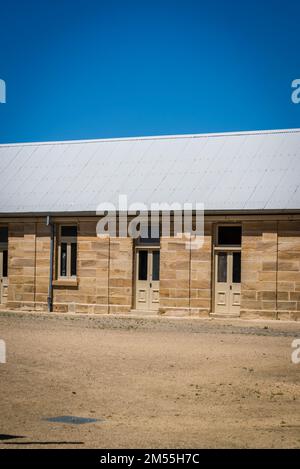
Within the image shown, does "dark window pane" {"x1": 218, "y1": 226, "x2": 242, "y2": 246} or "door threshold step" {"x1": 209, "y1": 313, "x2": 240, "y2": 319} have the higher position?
"dark window pane" {"x1": 218, "y1": 226, "x2": 242, "y2": 246}

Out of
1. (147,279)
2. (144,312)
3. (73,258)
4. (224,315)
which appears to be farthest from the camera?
(73,258)

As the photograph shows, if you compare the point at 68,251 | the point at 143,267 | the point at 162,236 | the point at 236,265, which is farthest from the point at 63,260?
the point at 236,265

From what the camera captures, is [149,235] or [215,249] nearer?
[215,249]

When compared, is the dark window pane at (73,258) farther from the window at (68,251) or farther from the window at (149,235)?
the window at (149,235)

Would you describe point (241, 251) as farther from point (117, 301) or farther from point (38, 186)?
point (38, 186)

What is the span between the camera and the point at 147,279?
2958 centimetres

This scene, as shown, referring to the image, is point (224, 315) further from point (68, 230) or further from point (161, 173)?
point (68, 230)

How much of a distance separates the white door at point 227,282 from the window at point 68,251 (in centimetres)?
518

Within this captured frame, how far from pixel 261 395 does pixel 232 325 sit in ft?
42.6

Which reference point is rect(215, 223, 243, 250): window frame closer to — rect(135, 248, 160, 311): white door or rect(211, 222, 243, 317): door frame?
rect(211, 222, 243, 317): door frame

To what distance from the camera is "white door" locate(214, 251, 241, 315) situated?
2836 centimetres

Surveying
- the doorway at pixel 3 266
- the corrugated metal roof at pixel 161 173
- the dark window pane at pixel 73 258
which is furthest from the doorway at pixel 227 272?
the doorway at pixel 3 266

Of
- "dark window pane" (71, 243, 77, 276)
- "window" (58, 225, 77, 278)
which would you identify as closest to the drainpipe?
"window" (58, 225, 77, 278)

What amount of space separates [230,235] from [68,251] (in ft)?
19.1
